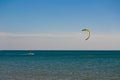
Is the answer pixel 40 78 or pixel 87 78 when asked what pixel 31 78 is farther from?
pixel 87 78

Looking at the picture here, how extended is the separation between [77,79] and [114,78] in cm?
489

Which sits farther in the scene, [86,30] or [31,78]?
[31,78]

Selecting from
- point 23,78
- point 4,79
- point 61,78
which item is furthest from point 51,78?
point 4,79

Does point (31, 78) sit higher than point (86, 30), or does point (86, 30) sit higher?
point (86, 30)

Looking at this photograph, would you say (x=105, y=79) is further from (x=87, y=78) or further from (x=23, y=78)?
(x=23, y=78)

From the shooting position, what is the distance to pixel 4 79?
119 feet

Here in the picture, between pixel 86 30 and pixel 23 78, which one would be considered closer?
pixel 86 30

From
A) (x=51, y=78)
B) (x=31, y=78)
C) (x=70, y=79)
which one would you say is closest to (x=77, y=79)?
(x=70, y=79)

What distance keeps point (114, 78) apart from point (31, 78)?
10.8 m

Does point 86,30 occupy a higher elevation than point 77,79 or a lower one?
higher

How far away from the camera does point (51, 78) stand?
37875mm

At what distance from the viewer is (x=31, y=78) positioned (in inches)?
1492

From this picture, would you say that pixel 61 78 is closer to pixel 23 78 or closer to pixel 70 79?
pixel 70 79

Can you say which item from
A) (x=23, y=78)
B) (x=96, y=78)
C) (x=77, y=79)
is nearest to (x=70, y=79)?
(x=77, y=79)
